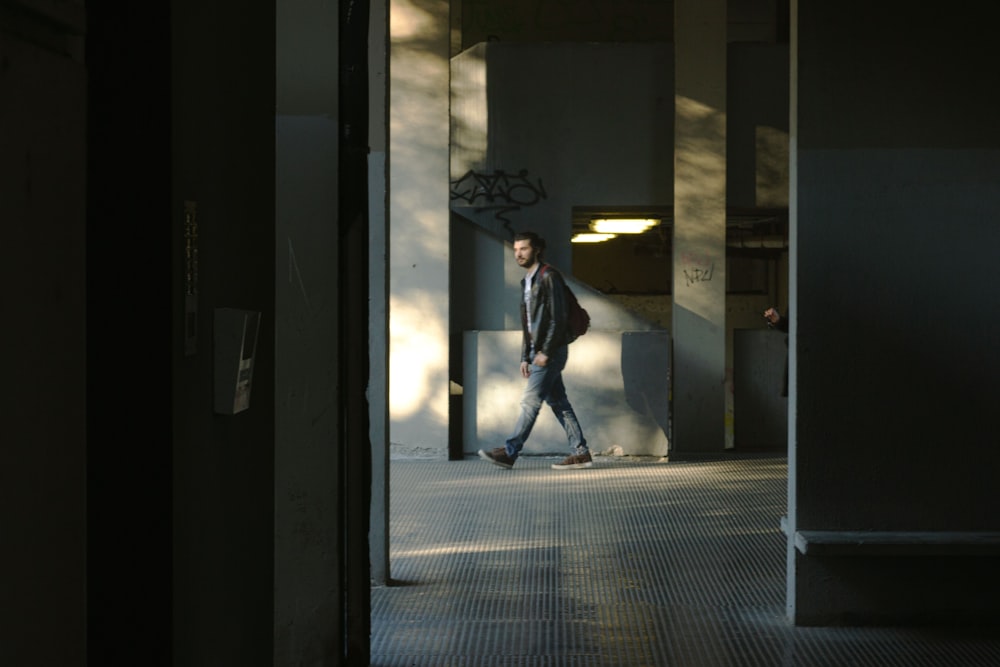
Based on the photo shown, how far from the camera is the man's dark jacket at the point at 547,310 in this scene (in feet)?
33.2

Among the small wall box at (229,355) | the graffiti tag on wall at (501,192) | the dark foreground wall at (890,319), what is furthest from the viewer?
the graffiti tag on wall at (501,192)

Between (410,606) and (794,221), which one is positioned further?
(410,606)

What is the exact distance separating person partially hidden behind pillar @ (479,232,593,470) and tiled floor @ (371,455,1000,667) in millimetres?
689

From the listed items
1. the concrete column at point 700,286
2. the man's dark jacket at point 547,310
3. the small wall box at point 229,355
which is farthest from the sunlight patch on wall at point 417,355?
the small wall box at point 229,355

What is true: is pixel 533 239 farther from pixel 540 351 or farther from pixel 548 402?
pixel 548 402

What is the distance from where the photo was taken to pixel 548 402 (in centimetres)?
1031

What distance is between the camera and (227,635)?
2.34 m

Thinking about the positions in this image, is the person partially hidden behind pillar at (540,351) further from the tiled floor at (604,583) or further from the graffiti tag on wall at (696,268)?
the graffiti tag on wall at (696,268)

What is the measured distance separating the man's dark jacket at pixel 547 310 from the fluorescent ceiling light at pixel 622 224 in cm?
368

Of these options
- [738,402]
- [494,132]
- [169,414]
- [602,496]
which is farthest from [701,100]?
[169,414]

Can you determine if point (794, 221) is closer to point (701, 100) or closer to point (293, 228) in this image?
point (293, 228)

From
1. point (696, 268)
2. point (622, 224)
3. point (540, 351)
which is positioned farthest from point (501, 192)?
point (540, 351)

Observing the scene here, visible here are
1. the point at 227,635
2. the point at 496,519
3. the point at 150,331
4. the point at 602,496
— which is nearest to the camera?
the point at 150,331

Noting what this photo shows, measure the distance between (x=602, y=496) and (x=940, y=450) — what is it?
3.92 m
